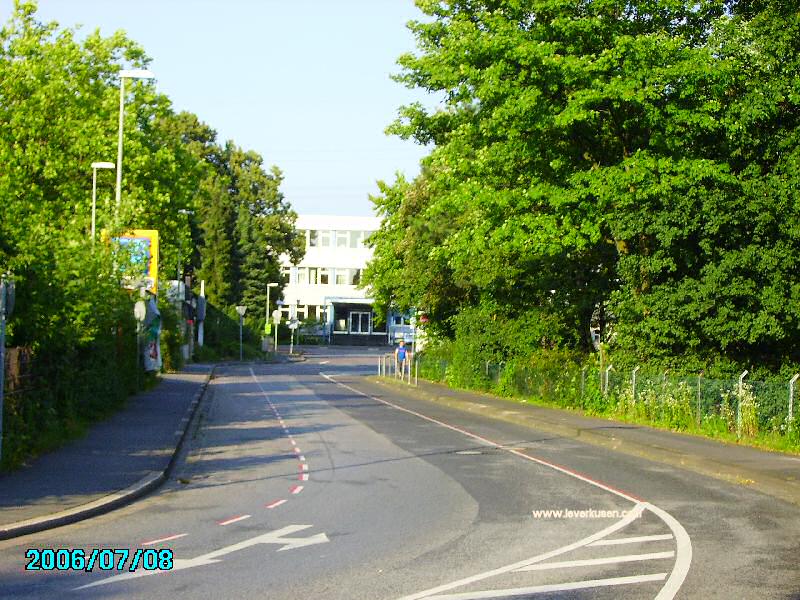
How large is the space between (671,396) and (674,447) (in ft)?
17.7

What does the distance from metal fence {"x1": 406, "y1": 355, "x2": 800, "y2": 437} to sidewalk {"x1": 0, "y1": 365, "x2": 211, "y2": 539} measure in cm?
1088

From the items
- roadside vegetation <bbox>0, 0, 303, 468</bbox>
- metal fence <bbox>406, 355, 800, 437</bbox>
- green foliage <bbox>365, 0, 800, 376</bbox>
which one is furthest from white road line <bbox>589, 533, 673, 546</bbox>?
green foliage <bbox>365, 0, 800, 376</bbox>

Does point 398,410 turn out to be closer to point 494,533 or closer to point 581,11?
point 581,11

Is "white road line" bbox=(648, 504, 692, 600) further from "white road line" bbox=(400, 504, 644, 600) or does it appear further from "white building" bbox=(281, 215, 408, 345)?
"white building" bbox=(281, 215, 408, 345)

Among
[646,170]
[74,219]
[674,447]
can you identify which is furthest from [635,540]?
[74,219]

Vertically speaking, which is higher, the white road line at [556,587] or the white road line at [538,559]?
the white road line at [556,587]

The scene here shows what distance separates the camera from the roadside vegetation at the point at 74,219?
18953mm

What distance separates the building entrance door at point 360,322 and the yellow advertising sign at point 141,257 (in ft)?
290

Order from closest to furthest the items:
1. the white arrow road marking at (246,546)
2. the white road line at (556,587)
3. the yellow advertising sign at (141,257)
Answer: the white road line at (556,587) < the white arrow road marking at (246,546) < the yellow advertising sign at (141,257)

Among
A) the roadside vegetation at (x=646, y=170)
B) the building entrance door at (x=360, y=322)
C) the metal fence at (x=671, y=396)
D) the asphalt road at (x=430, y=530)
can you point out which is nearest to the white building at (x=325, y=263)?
the building entrance door at (x=360, y=322)

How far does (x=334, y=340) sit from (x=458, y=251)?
95.6 metres

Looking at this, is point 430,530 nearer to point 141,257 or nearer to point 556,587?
point 556,587

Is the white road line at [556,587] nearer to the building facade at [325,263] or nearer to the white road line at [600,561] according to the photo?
the white road line at [600,561]

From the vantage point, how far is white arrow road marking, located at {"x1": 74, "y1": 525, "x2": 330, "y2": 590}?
30.8ft
